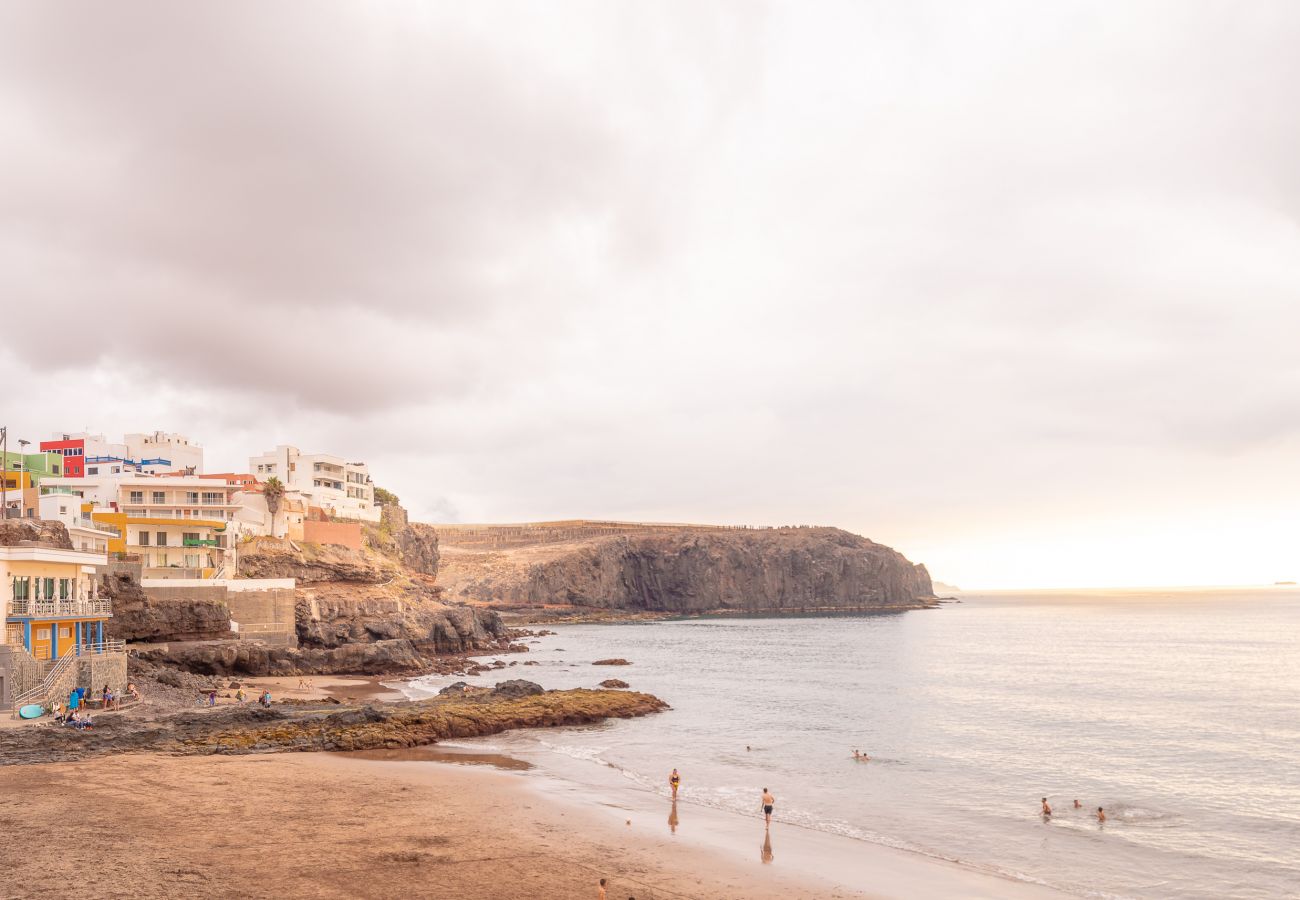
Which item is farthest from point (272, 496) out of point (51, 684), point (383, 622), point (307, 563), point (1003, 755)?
point (1003, 755)

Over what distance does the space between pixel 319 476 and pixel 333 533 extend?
21.3 m

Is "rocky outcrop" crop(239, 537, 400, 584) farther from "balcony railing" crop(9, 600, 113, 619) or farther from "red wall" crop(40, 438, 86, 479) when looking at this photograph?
"balcony railing" crop(9, 600, 113, 619)

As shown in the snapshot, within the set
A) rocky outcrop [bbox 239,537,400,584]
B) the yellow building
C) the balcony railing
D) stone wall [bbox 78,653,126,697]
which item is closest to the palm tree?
rocky outcrop [bbox 239,537,400,584]

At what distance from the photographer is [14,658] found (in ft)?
139

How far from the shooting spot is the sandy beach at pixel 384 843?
2105 cm

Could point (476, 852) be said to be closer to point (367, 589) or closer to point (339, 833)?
point (339, 833)

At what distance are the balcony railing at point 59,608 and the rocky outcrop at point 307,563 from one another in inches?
1461

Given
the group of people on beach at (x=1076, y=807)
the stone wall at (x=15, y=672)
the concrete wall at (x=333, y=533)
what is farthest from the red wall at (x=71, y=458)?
the group of people on beach at (x=1076, y=807)

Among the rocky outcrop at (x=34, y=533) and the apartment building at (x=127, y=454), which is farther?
the apartment building at (x=127, y=454)

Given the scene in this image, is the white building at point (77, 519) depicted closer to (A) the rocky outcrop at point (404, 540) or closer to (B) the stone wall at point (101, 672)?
(B) the stone wall at point (101, 672)

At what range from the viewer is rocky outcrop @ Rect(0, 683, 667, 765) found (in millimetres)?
35812

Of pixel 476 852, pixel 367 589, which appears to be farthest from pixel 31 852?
pixel 367 589

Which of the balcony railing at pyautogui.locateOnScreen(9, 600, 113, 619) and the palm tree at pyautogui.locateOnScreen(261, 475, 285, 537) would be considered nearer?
the balcony railing at pyautogui.locateOnScreen(9, 600, 113, 619)

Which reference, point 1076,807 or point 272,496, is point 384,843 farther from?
point 272,496
